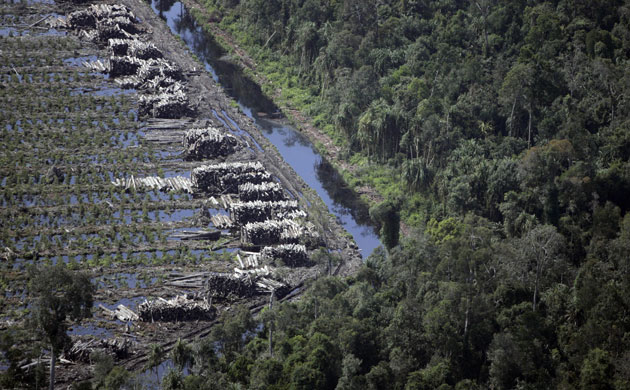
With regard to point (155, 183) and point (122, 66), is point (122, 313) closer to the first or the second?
point (155, 183)

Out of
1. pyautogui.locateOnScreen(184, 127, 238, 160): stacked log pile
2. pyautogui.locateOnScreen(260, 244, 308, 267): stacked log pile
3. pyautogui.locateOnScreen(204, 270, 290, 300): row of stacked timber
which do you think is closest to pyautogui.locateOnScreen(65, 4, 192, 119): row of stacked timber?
pyautogui.locateOnScreen(184, 127, 238, 160): stacked log pile

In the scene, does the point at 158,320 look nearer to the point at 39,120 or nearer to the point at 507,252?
the point at 507,252

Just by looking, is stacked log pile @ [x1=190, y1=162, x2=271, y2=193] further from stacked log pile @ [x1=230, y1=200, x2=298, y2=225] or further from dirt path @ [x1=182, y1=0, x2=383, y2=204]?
dirt path @ [x1=182, y1=0, x2=383, y2=204]

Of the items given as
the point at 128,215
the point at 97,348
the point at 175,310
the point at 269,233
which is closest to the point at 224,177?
the point at 128,215

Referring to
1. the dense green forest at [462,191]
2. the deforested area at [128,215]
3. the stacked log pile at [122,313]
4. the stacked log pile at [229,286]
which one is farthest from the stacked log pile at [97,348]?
the stacked log pile at [229,286]

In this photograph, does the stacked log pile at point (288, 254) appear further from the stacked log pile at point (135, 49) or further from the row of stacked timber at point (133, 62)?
the stacked log pile at point (135, 49)

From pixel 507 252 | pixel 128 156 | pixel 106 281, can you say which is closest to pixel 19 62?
pixel 128 156
